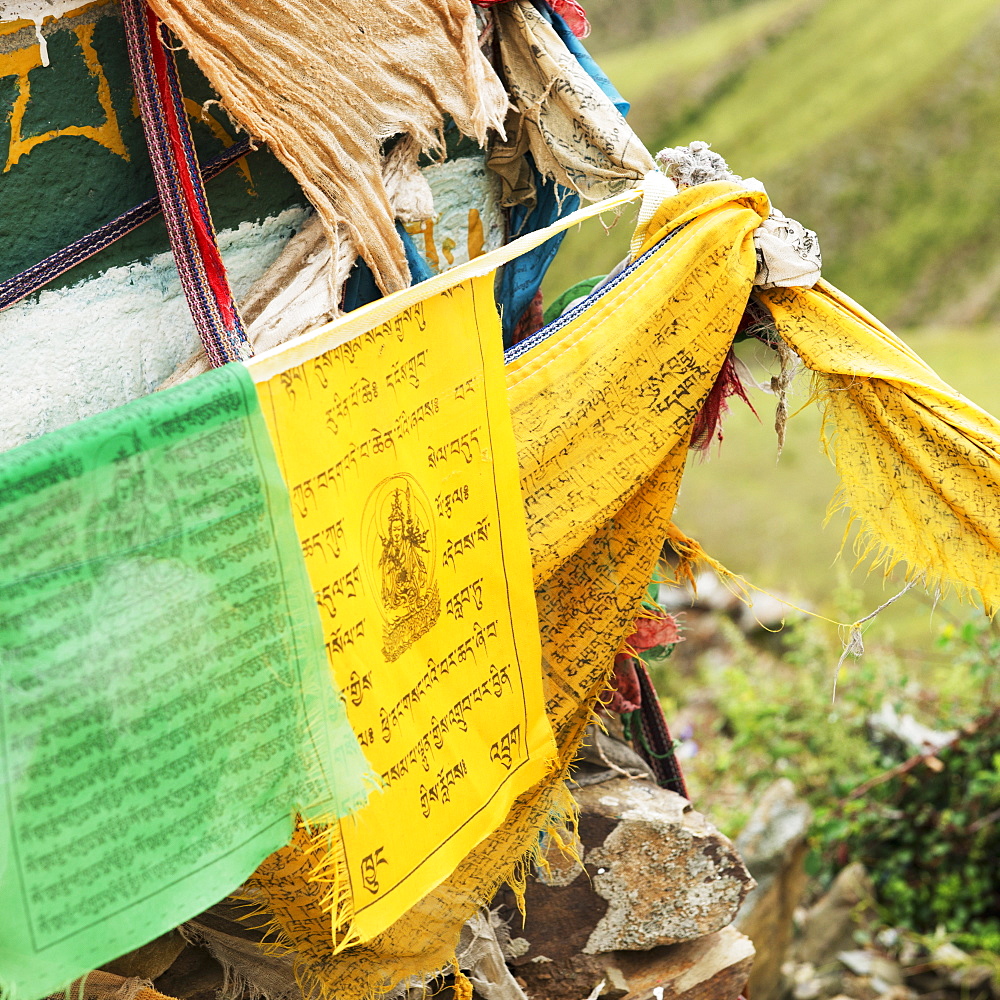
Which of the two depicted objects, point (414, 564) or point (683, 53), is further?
point (683, 53)

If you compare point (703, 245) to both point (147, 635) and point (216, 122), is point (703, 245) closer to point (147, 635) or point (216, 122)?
point (216, 122)

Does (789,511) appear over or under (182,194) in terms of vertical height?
under

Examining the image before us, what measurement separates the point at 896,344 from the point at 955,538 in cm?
25

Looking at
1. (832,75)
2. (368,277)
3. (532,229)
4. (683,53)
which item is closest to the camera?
(368,277)

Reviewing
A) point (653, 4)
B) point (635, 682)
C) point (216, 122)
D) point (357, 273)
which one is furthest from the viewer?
point (653, 4)

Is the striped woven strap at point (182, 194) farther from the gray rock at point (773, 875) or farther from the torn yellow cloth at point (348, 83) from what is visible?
the gray rock at point (773, 875)

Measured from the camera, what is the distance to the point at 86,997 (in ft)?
3.79

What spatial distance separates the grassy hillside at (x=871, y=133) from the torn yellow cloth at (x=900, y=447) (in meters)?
5.85

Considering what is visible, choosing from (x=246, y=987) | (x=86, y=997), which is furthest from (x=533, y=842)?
(x=86, y=997)

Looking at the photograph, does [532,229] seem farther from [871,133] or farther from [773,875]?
[871,133]

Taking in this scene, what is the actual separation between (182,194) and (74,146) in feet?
0.37

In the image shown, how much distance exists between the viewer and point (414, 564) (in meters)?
1.01

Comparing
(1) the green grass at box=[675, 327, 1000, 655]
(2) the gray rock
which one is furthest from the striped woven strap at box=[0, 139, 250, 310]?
(1) the green grass at box=[675, 327, 1000, 655]

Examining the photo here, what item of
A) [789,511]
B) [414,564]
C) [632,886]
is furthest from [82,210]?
[789,511]
